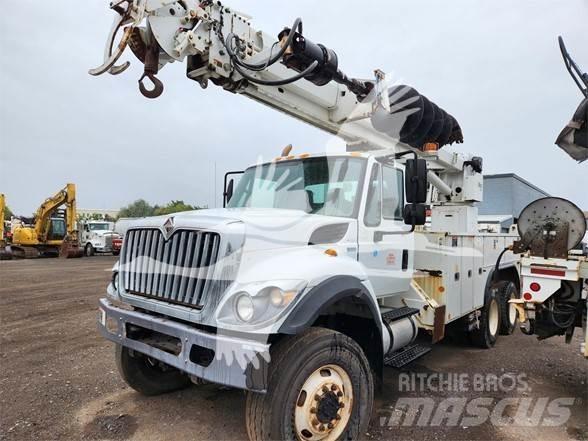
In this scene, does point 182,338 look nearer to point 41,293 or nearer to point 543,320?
point 543,320

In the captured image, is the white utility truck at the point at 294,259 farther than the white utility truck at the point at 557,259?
No

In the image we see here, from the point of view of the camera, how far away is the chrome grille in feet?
9.05

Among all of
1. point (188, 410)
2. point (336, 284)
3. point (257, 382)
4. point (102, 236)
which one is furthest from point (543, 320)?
point (102, 236)

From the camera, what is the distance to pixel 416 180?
3.54m

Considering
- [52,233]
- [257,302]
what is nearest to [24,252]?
[52,233]

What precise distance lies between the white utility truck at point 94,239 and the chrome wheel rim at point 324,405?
77.4 feet

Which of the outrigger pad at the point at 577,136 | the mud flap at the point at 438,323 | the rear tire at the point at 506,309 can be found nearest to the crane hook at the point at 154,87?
the mud flap at the point at 438,323

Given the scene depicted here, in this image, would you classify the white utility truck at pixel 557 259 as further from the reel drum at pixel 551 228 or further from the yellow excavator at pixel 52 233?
the yellow excavator at pixel 52 233

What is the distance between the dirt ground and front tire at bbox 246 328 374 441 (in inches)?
21.9

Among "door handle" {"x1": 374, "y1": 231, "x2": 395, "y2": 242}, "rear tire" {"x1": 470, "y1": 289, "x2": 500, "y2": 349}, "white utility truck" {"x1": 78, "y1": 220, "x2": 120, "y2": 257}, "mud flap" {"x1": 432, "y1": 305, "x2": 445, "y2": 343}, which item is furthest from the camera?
"white utility truck" {"x1": 78, "y1": 220, "x2": 120, "y2": 257}

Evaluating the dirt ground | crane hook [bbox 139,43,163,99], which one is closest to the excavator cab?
the dirt ground

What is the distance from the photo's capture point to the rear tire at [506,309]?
6285 mm

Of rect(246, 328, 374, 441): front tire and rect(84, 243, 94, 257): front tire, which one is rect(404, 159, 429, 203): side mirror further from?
rect(84, 243, 94, 257): front tire

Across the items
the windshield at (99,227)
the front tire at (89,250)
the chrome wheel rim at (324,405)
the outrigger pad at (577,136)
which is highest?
the outrigger pad at (577,136)
